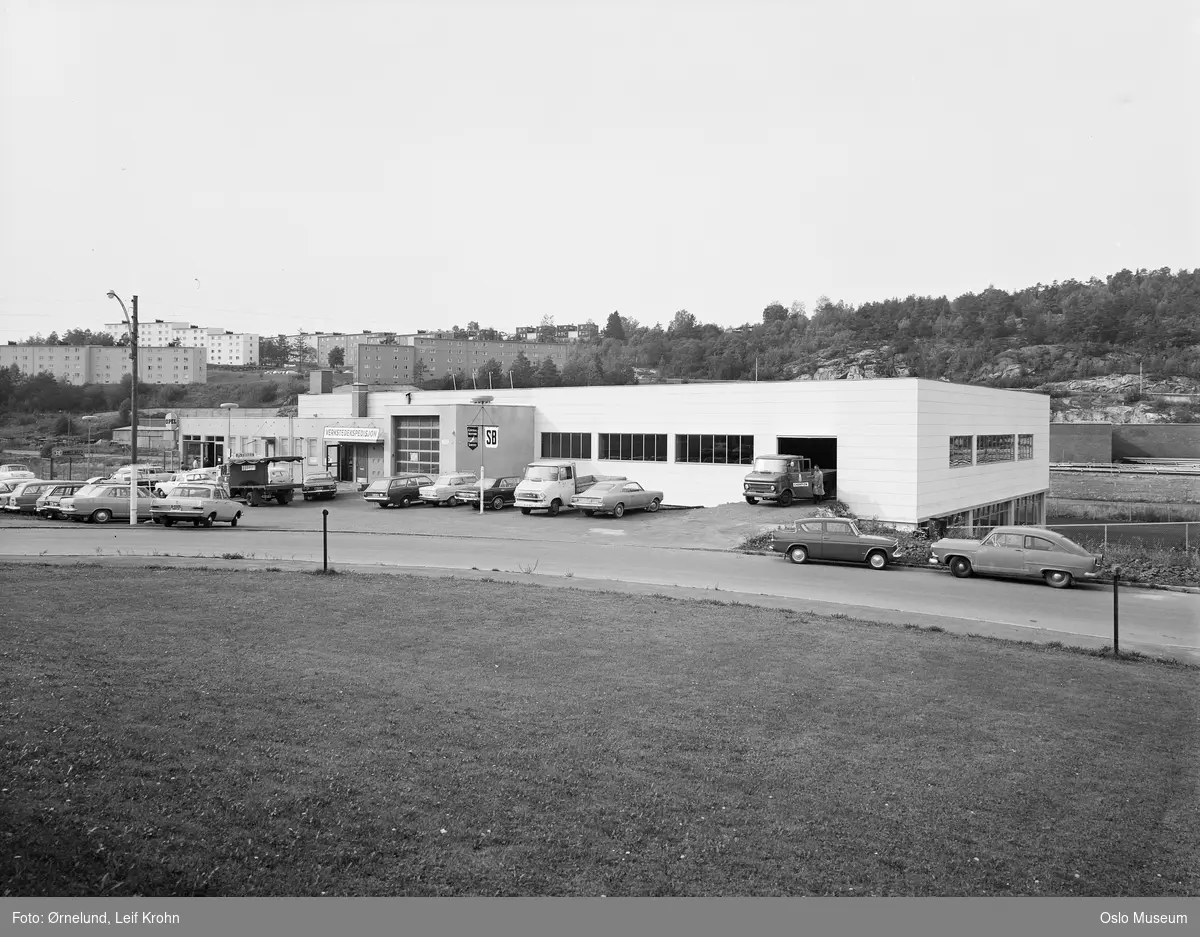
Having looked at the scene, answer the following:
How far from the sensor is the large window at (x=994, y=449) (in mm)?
42875

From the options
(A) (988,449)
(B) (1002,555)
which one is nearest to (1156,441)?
(A) (988,449)

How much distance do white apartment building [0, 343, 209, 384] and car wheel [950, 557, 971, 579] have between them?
343 feet

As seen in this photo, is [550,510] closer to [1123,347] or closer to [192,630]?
[192,630]

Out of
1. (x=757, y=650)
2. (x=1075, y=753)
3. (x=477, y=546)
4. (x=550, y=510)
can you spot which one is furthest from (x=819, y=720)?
(x=550, y=510)

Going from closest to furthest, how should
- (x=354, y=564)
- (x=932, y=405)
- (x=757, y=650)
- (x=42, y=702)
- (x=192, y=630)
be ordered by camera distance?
(x=42, y=702), (x=192, y=630), (x=757, y=650), (x=354, y=564), (x=932, y=405)

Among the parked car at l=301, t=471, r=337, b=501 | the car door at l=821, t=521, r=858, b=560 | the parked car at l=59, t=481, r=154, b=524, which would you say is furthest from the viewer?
the parked car at l=301, t=471, r=337, b=501

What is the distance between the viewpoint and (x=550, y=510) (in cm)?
3694

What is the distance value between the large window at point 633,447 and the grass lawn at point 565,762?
97.5 ft

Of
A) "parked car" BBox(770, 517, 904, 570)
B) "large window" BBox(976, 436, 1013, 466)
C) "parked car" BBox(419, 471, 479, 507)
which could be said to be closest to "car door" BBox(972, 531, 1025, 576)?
"parked car" BBox(770, 517, 904, 570)

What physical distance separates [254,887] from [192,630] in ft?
26.4

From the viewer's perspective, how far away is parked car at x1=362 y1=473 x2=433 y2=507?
3951 cm

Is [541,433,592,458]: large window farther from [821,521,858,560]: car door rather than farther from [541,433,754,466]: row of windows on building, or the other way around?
[821,521,858,560]: car door

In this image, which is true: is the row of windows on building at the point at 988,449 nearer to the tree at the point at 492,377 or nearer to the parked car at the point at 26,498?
the parked car at the point at 26,498
